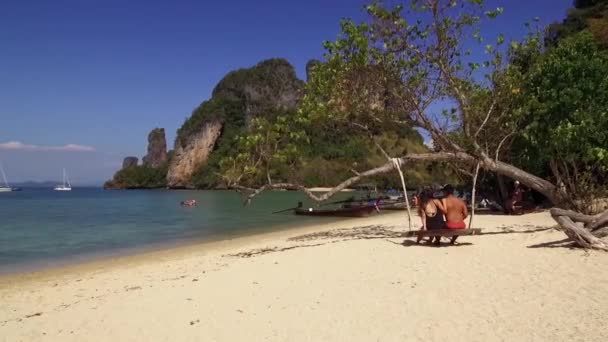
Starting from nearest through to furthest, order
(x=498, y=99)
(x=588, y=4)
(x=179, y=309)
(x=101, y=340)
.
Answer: (x=101, y=340), (x=179, y=309), (x=498, y=99), (x=588, y=4)

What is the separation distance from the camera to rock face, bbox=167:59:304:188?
426ft

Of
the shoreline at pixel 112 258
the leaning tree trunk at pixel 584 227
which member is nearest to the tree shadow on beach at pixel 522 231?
the leaning tree trunk at pixel 584 227

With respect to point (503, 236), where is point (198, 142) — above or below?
above

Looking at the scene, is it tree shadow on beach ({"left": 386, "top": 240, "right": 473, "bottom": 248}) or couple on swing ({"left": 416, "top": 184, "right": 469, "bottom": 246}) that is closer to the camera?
couple on swing ({"left": 416, "top": 184, "right": 469, "bottom": 246})

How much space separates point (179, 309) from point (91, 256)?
435 inches

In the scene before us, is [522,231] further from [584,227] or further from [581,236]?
[581,236]

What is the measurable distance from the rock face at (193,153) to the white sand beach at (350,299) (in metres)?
122

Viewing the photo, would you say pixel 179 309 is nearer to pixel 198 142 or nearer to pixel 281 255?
pixel 281 255

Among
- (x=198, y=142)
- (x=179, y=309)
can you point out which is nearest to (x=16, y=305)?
(x=179, y=309)

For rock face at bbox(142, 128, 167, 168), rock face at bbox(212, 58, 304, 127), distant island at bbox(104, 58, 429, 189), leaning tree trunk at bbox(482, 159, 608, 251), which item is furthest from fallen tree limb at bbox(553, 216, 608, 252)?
rock face at bbox(142, 128, 167, 168)

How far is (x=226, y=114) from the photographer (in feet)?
445

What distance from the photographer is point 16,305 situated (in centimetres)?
842

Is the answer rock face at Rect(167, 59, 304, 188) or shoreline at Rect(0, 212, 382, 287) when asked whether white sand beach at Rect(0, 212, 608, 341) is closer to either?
shoreline at Rect(0, 212, 382, 287)

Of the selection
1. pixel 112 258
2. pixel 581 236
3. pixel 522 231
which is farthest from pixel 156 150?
pixel 581 236
